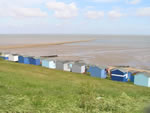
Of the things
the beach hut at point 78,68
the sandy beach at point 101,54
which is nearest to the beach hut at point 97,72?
the beach hut at point 78,68

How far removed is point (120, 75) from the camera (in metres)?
21.5

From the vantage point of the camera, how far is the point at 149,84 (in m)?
19.1

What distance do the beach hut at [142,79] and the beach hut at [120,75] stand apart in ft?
5.36

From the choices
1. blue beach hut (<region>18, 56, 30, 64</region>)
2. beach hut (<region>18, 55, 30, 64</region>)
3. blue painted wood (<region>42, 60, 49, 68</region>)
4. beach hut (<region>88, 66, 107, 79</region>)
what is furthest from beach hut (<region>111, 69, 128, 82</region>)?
blue beach hut (<region>18, 56, 30, 64</region>)

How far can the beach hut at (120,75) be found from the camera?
21422 millimetres

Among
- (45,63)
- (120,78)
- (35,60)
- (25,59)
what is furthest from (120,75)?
(25,59)

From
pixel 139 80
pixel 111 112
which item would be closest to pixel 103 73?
pixel 139 80

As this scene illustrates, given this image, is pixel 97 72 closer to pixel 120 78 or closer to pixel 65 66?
pixel 120 78

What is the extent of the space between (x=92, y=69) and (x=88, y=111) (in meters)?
16.1

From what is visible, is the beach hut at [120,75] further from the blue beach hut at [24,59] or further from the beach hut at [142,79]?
the blue beach hut at [24,59]

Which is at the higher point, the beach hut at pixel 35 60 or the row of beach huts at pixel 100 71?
the beach hut at pixel 35 60

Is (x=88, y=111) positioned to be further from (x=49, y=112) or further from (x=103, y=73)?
(x=103, y=73)

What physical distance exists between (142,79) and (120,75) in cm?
299

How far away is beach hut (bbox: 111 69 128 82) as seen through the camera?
21.4 metres
